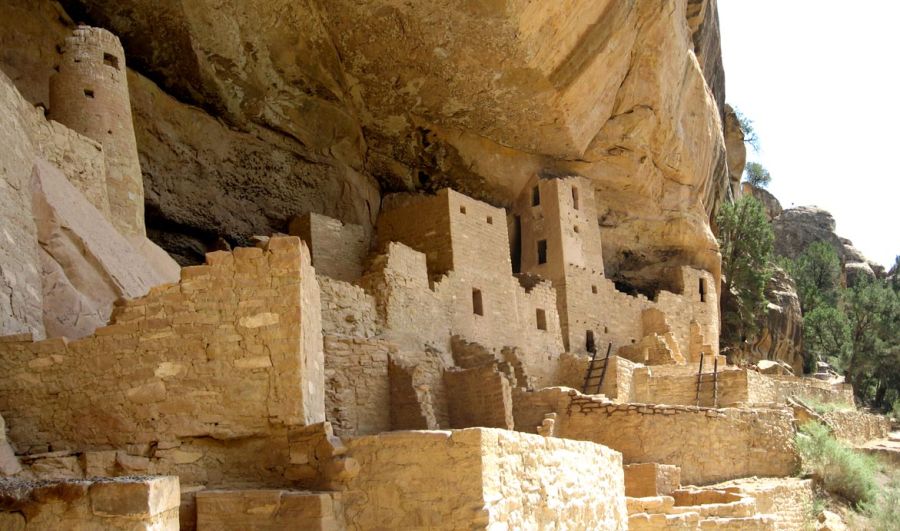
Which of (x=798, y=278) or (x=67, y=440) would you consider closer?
(x=67, y=440)

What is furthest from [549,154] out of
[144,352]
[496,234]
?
[144,352]

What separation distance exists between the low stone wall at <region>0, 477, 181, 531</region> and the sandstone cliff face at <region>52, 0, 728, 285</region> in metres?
13.0

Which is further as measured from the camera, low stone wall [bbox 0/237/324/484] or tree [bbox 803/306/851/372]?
tree [bbox 803/306/851/372]

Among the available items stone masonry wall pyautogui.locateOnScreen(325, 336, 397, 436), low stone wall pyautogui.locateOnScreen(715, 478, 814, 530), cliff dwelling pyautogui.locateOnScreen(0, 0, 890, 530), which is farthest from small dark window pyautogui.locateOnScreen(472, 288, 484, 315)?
stone masonry wall pyautogui.locateOnScreen(325, 336, 397, 436)

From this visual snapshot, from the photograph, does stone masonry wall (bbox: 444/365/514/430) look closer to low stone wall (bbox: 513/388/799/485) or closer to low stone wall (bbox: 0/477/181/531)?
low stone wall (bbox: 513/388/799/485)

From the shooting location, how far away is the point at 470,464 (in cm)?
648

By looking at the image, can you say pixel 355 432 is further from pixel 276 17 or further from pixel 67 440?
pixel 276 17

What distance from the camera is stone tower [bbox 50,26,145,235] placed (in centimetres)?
1341

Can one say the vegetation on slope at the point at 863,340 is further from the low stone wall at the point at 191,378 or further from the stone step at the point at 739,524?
the low stone wall at the point at 191,378

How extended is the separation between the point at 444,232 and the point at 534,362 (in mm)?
3207

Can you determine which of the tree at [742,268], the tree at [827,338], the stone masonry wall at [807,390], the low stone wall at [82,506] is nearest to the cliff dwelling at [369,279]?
the low stone wall at [82,506]

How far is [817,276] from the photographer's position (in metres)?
38.8

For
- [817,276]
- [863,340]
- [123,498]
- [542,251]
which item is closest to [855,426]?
[542,251]

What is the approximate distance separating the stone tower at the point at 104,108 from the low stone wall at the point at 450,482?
7.54 m
